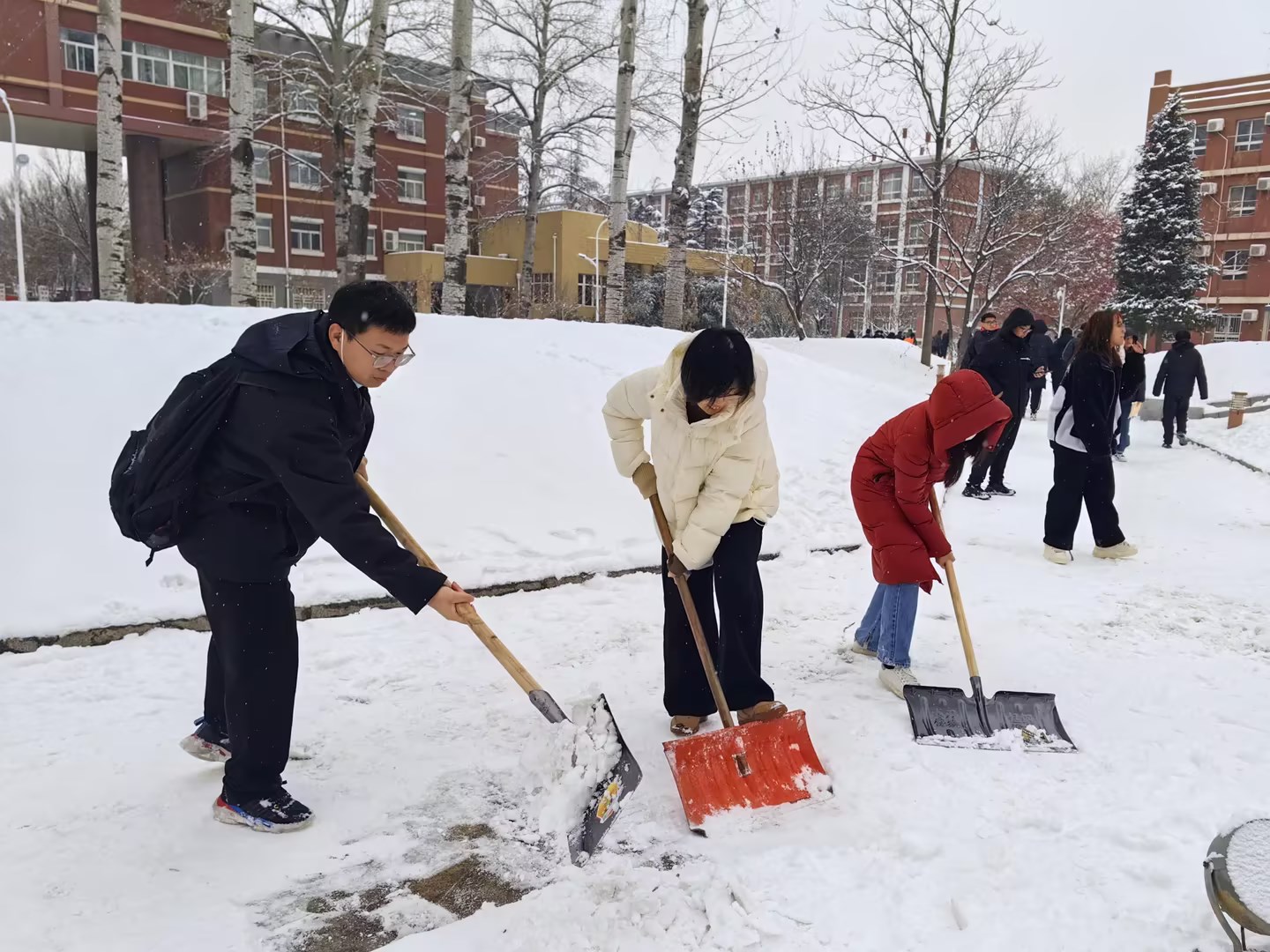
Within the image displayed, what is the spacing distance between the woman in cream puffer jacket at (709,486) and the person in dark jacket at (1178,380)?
10.7 m

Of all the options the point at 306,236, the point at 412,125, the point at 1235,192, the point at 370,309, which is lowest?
the point at 370,309

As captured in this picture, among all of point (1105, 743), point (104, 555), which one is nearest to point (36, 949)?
point (104, 555)

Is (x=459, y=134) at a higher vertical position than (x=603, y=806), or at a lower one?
higher

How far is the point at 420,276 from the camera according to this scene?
29.8 m

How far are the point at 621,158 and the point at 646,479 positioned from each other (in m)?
9.86

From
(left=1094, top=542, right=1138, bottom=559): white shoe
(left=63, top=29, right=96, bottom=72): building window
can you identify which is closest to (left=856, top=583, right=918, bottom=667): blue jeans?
(left=1094, top=542, right=1138, bottom=559): white shoe

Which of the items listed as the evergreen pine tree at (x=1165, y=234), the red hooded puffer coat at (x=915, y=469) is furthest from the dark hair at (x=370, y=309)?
the evergreen pine tree at (x=1165, y=234)

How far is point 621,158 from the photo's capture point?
12102mm

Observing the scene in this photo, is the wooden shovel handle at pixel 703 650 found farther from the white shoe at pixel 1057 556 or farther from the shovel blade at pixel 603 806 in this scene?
the white shoe at pixel 1057 556

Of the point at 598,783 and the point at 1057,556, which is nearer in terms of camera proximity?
the point at 598,783

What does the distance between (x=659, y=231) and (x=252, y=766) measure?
128ft

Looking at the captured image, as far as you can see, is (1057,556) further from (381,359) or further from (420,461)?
(381,359)

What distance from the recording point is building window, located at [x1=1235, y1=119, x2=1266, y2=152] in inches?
1337

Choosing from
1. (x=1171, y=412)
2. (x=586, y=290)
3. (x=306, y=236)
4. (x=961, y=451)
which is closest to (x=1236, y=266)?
(x=586, y=290)
